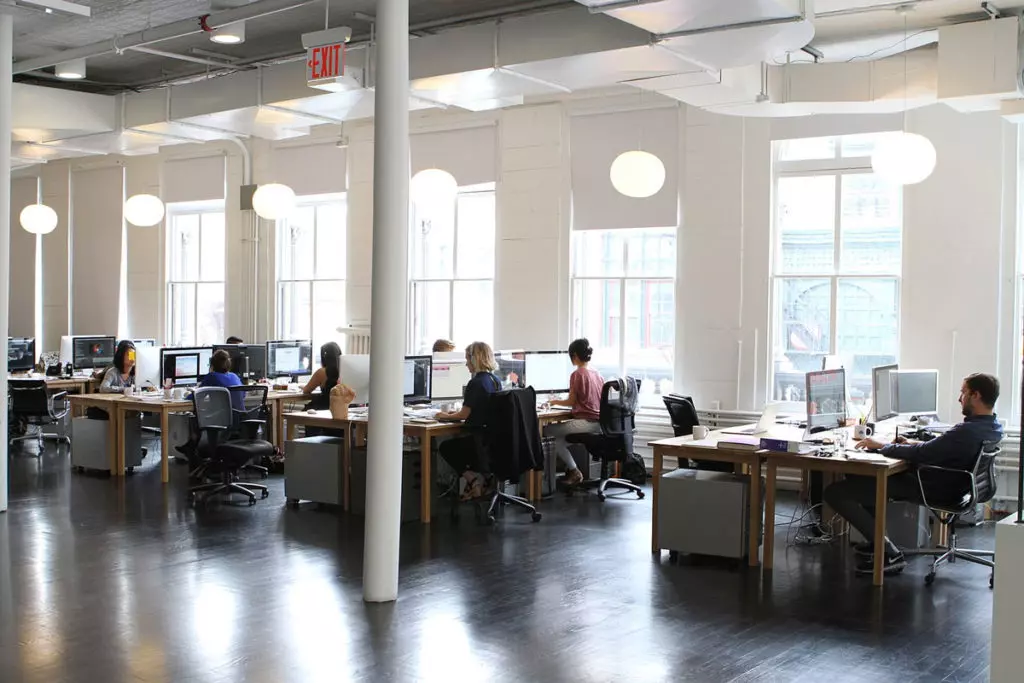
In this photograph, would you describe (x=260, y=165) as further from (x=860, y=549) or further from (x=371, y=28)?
(x=860, y=549)

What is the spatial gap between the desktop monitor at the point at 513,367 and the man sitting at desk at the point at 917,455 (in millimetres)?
3431

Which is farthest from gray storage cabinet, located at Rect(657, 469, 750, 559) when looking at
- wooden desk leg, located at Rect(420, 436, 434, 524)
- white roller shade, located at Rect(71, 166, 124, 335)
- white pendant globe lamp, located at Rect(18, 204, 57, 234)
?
white roller shade, located at Rect(71, 166, 124, 335)

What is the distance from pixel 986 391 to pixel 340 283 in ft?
25.9

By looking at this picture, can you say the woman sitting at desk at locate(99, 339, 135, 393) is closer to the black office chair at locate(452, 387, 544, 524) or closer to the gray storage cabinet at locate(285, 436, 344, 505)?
the gray storage cabinet at locate(285, 436, 344, 505)

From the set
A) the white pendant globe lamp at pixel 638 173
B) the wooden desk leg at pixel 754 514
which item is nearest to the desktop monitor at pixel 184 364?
the white pendant globe lamp at pixel 638 173

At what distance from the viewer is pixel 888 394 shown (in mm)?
7797

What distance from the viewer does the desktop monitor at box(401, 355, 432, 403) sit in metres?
8.64

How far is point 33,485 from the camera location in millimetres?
8734

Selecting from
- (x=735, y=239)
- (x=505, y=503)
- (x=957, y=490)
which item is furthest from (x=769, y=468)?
(x=735, y=239)

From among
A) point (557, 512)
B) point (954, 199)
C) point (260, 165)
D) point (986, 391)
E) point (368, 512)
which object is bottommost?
point (557, 512)

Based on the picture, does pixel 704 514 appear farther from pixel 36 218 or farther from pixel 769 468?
pixel 36 218

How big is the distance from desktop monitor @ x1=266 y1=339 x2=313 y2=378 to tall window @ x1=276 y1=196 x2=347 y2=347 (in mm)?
739

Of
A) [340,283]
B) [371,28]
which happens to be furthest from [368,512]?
[340,283]

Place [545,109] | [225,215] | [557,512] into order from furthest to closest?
[225,215] < [545,109] < [557,512]
